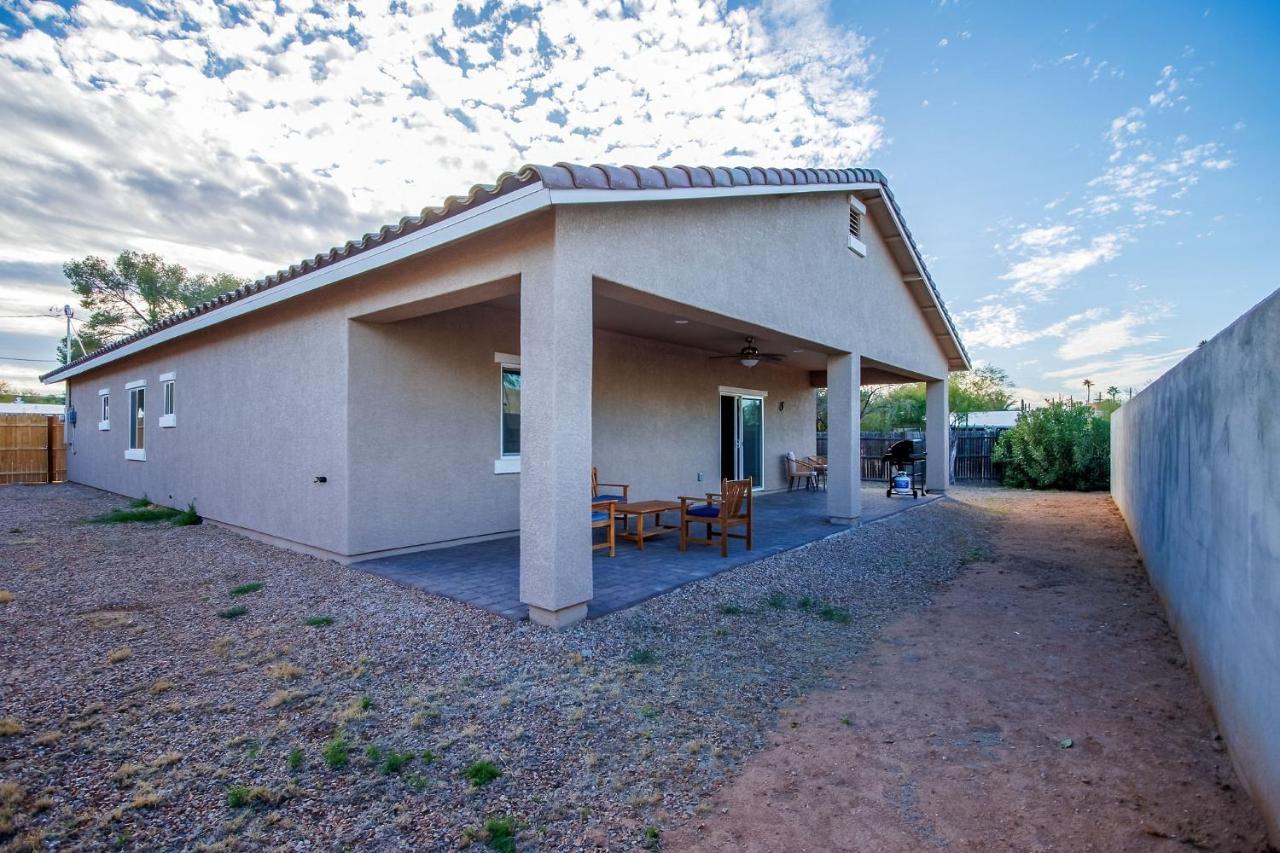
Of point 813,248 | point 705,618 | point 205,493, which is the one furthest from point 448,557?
point 813,248

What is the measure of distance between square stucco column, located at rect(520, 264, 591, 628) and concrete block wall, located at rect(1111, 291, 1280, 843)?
3726 millimetres

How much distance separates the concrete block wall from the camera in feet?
8.18

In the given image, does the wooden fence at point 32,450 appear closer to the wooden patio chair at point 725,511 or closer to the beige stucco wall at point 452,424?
the beige stucco wall at point 452,424

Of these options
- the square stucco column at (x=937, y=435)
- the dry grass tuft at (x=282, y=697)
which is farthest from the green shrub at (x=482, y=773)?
the square stucco column at (x=937, y=435)

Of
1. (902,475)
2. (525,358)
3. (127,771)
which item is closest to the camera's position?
(127,771)

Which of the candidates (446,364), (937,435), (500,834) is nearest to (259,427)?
(446,364)

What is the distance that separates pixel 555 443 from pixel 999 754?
3248 millimetres

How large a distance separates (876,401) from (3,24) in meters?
37.5

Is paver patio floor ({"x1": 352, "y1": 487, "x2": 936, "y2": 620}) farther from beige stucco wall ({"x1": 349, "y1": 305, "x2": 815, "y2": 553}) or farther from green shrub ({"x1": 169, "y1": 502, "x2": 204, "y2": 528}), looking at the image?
green shrub ({"x1": 169, "y1": 502, "x2": 204, "y2": 528})

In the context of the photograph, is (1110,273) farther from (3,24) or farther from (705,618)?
(3,24)

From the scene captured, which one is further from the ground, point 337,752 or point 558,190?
point 558,190

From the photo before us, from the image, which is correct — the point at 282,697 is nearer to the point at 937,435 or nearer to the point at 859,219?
the point at 859,219

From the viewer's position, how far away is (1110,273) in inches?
651

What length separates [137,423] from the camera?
1254cm
